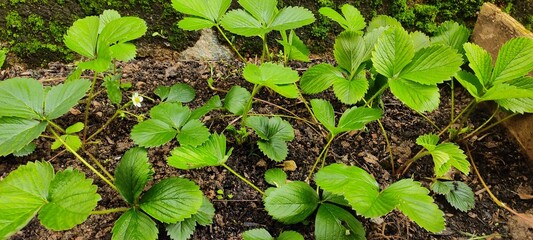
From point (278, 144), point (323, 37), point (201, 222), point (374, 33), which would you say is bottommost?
point (201, 222)

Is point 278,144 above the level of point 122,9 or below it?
below

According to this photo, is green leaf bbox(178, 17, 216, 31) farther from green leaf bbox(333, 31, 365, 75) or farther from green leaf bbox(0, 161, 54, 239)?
green leaf bbox(0, 161, 54, 239)

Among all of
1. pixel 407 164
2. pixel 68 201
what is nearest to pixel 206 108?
pixel 68 201

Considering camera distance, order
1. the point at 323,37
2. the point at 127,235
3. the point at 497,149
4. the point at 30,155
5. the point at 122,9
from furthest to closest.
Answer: the point at 323,37 < the point at 122,9 < the point at 497,149 < the point at 30,155 < the point at 127,235

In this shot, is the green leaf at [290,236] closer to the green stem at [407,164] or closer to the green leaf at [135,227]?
the green leaf at [135,227]

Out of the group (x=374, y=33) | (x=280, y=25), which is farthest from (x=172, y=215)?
(x=374, y=33)

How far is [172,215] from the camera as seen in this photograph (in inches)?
49.6

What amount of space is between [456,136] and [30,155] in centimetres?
165

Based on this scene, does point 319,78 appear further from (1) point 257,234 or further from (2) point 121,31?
(2) point 121,31

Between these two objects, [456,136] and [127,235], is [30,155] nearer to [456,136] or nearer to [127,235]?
[127,235]

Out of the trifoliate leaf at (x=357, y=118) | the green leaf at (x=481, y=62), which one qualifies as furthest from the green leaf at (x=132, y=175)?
the green leaf at (x=481, y=62)

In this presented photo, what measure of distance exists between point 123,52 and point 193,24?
0.28 meters

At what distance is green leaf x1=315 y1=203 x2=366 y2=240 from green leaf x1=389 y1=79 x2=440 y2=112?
1.41 feet

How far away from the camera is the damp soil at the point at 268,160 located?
146 cm
